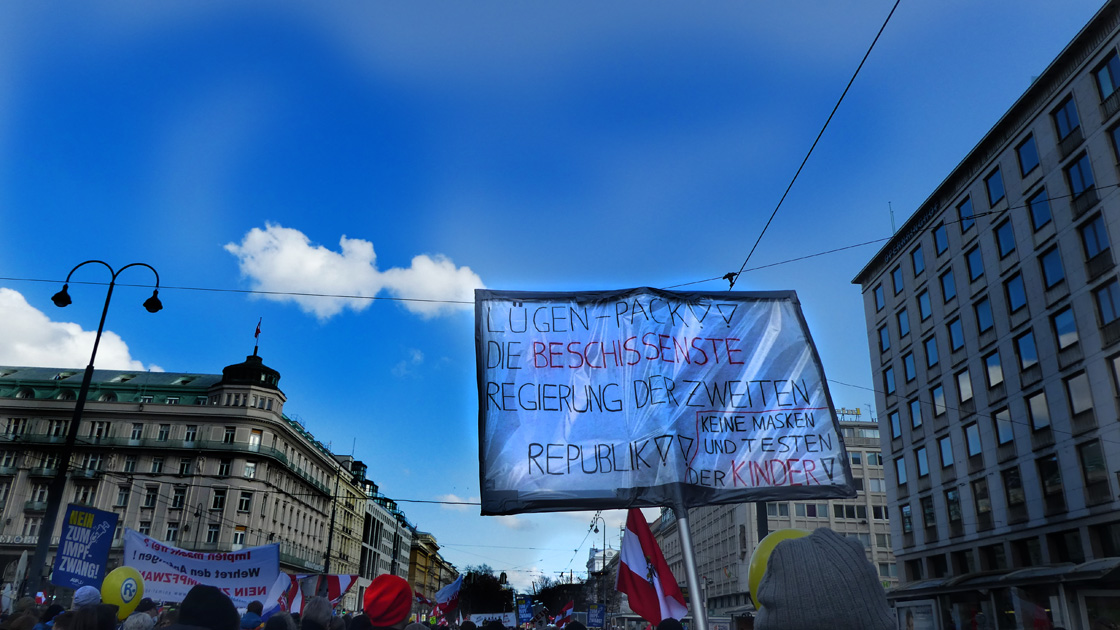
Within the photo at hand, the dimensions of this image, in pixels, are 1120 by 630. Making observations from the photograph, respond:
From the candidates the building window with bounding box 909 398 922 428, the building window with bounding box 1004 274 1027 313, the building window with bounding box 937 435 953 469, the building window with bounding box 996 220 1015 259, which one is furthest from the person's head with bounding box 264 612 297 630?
the building window with bounding box 909 398 922 428

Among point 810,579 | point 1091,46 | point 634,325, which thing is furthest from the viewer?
point 1091,46

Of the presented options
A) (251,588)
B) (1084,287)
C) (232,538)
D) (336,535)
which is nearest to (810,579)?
(251,588)

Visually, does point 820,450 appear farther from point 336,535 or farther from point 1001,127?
point 336,535

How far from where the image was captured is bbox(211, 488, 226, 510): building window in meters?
61.2

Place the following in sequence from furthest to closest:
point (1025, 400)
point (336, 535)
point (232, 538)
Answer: point (336, 535) < point (232, 538) < point (1025, 400)

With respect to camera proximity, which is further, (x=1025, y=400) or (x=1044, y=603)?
(x=1025, y=400)

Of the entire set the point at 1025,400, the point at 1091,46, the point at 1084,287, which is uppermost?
the point at 1091,46

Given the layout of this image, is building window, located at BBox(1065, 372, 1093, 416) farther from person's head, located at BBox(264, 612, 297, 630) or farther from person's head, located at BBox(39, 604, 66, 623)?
person's head, located at BBox(39, 604, 66, 623)

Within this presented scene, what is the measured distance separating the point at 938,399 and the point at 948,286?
6087mm

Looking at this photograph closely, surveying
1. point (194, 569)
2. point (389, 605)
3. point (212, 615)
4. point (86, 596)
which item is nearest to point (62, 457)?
point (194, 569)

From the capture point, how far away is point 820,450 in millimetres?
5301

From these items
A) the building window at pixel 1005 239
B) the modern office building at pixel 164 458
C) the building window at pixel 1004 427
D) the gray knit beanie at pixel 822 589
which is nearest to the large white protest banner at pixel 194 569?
the gray knit beanie at pixel 822 589

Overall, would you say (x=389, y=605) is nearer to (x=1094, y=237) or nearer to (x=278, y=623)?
(x=278, y=623)

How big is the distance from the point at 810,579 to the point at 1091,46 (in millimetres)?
36043
